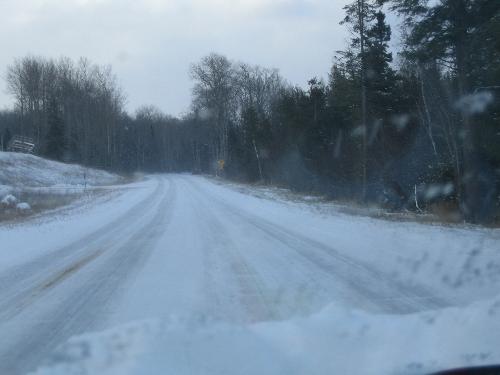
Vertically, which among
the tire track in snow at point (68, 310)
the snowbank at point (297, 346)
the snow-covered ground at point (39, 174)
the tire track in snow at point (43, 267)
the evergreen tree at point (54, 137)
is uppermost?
the evergreen tree at point (54, 137)

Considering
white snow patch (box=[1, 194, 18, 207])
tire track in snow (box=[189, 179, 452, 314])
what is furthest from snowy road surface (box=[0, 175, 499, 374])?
white snow patch (box=[1, 194, 18, 207])

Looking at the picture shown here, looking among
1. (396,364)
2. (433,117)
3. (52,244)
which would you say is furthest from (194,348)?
(433,117)

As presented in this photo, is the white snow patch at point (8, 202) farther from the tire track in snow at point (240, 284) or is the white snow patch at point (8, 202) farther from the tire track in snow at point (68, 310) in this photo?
the tire track in snow at point (68, 310)

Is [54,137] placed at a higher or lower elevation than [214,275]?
higher

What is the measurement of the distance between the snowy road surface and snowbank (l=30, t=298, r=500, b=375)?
38cm

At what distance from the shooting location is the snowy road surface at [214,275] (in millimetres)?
6703

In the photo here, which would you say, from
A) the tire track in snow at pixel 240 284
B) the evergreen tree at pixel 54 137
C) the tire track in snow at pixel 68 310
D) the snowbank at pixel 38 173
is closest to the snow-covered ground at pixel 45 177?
the snowbank at pixel 38 173

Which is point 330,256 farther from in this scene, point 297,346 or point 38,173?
point 38,173

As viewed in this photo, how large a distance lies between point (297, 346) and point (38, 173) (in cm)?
5901

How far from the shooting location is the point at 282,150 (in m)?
49.0

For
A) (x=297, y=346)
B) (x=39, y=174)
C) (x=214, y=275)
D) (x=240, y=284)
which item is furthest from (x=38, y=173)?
(x=297, y=346)

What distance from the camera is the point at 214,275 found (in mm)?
9164

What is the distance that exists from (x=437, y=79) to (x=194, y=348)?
26145mm

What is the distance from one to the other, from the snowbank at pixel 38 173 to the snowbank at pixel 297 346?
154ft
